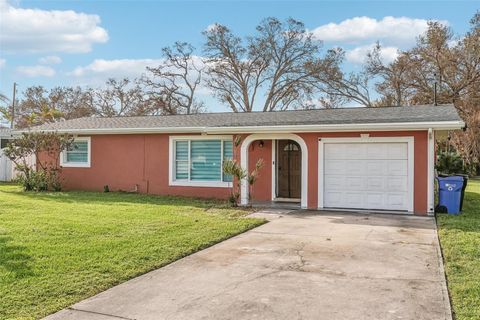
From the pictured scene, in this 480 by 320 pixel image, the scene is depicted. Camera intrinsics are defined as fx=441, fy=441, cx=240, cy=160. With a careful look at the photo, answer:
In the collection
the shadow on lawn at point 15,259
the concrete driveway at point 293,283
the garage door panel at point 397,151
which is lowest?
the concrete driveway at point 293,283

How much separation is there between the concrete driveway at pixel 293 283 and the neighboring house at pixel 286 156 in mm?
3418

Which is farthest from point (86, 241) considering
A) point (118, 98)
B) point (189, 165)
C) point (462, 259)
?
point (118, 98)

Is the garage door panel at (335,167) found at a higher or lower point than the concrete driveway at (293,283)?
higher

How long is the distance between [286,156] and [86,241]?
8.18 metres

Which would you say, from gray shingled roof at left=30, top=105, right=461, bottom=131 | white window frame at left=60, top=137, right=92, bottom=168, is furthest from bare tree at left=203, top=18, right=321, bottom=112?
white window frame at left=60, top=137, right=92, bottom=168

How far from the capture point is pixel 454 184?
10.9 meters

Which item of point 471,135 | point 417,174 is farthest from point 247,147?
point 471,135

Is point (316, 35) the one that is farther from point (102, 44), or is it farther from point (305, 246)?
point (305, 246)

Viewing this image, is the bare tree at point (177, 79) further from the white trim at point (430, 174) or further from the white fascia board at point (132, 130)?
the white trim at point (430, 174)

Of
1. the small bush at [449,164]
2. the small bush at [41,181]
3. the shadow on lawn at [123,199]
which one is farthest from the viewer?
the small bush at [449,164]

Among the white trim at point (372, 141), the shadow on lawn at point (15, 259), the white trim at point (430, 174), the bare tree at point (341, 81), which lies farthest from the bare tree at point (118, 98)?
the shadow on lawn at point (15, 259)

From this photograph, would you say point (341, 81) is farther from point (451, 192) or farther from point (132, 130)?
point (451, 192)

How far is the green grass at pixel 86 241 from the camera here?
489 centimetres

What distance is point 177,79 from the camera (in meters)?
41.3
